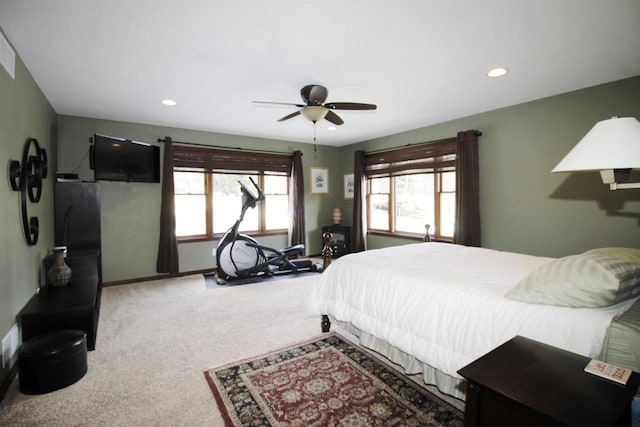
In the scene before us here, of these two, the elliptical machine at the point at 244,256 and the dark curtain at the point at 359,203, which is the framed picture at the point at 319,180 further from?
the elliptical machine at the point at 244,256

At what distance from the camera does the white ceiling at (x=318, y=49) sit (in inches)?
77.0

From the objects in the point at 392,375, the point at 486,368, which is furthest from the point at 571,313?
the point at 392,375

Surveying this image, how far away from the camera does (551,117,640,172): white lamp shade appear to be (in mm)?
1236

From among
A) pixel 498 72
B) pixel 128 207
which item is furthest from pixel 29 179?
pixel 498 72

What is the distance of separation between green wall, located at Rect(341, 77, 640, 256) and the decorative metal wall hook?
5013 millimetres

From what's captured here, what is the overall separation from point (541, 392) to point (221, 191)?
5327 mm

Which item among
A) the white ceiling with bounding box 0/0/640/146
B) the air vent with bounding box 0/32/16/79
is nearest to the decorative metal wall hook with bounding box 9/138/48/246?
the air vent with bounding box 0/32/16/79

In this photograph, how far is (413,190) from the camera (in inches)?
216

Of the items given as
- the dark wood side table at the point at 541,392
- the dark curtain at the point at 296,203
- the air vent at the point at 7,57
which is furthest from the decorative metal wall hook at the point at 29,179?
the dark curtain at the point at 296,203

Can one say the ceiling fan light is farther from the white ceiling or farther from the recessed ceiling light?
the recessed ceiling light

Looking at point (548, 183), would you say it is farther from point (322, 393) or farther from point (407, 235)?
point (322, 393)

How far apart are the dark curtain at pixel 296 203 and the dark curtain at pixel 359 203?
42.4 inches

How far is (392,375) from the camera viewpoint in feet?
7.20

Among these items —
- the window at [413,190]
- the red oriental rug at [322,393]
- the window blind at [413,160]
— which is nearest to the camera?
the red oriental rug at [322,393]
